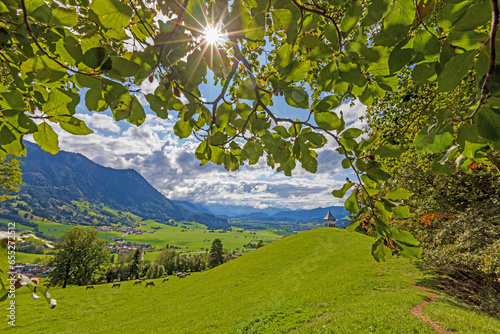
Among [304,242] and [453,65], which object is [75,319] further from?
[453,65]

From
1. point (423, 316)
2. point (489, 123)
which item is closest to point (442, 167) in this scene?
point (489, 123)

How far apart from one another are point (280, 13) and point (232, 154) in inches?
39.7

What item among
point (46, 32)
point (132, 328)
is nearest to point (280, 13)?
point (46, 32)

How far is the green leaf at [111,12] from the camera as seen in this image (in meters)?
0.90

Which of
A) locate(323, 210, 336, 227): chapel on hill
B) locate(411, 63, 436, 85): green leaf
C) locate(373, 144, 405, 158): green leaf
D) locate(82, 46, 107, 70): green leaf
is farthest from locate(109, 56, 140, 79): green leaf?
locate(323, 210, 336, 227): chapel on hill

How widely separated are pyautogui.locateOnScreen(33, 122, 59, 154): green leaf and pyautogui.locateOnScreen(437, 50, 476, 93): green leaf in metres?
1.83

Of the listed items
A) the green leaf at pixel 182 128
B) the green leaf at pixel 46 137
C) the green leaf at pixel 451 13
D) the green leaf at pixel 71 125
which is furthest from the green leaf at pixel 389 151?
the green leaf at pixel 46 137

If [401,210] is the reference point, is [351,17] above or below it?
above

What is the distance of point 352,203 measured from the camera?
1.46 m

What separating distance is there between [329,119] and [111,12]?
3.83 feet

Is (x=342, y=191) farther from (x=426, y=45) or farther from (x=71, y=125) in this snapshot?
(x=71, y=125)

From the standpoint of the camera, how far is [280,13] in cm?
111

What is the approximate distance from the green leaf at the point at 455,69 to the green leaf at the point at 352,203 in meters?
0.83

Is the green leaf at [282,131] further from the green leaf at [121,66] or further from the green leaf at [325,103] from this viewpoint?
the green leaf at [121,66]
